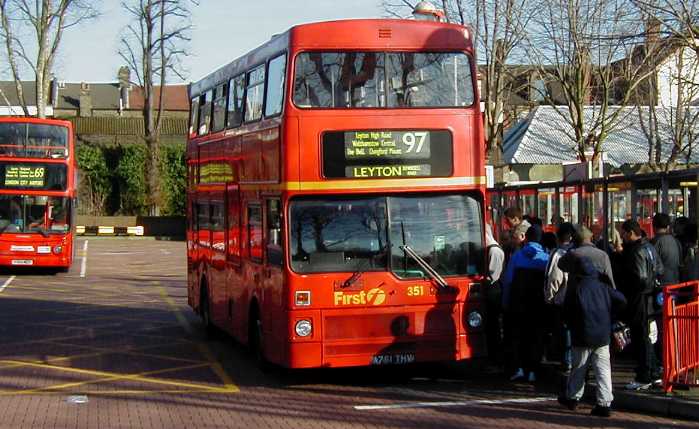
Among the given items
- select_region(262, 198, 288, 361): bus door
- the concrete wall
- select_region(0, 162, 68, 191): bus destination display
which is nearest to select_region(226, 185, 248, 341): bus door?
select_region(262, 198, 288, 361): bus door

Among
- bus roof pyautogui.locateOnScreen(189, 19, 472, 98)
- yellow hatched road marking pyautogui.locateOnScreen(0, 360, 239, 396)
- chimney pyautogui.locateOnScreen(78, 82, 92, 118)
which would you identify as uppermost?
chimney pyautogui.locateOnScreen(78, 82, 92, 118)

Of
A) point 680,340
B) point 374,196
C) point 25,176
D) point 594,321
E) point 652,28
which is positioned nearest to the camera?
point 594,321

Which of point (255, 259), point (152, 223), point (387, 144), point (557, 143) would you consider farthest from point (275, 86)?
point (152, 223)

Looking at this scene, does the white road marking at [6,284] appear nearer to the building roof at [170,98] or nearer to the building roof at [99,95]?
the building roof at [170,98]

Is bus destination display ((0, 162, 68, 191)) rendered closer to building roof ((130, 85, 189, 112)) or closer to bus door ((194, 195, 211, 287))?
bus door ((194, 195, 211, 287))

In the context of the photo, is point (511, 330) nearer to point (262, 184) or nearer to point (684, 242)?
point (684, 242)

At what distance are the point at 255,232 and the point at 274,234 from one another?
1145 millimetres

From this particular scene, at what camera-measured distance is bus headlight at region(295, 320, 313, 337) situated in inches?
448

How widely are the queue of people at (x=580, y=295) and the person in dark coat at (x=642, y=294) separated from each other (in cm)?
1

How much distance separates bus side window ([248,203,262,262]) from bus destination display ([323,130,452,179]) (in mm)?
1606

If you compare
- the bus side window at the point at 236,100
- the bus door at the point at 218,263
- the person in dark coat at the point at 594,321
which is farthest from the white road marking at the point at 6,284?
the person in dark coat at the point at 594,321

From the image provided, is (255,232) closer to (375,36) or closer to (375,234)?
(375,234)

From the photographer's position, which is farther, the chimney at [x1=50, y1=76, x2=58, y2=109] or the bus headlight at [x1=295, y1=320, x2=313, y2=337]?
the chimney at [x1=50, y1=76, x2=58, y2=109]

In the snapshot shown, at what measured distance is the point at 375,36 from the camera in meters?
11.8
